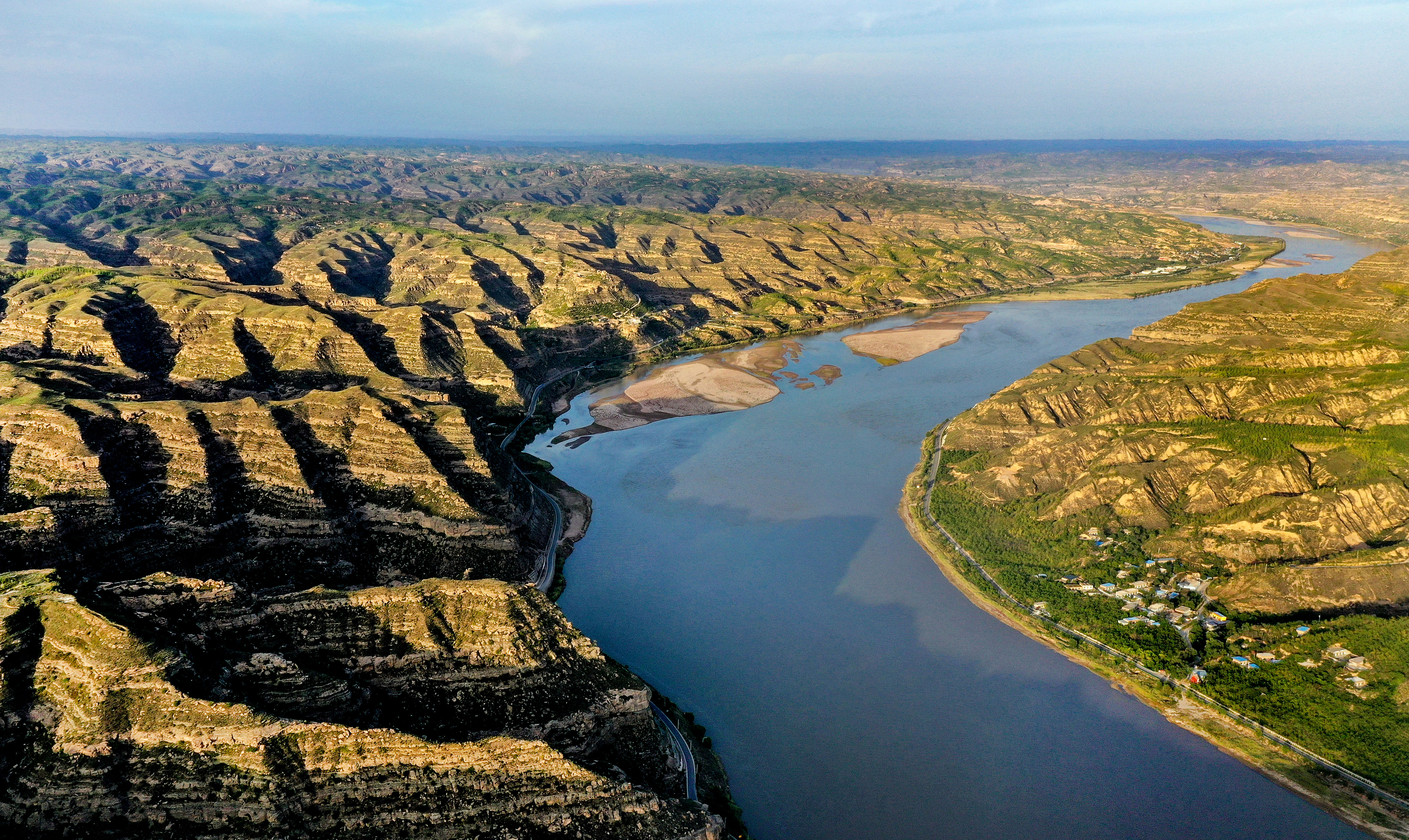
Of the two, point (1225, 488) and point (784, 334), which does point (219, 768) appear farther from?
point (784, 334)

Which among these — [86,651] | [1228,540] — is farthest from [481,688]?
[1228,540]

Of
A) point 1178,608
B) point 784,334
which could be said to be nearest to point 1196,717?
point 1178,608

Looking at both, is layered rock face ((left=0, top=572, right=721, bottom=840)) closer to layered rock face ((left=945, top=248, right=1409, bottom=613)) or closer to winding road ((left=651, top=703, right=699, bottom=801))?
winding road ((left=651, top=703, right=699, bottom=801))

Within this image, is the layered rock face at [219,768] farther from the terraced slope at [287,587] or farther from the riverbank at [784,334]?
the riverbank at [784,334]

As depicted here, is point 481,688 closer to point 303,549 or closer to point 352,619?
point 352,619

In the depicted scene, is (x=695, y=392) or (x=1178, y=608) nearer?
(x=1178, y=608)

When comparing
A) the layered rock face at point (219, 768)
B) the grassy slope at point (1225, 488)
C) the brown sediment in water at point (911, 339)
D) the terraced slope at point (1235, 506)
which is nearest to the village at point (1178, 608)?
the terraced slope at point (1235, 506)
